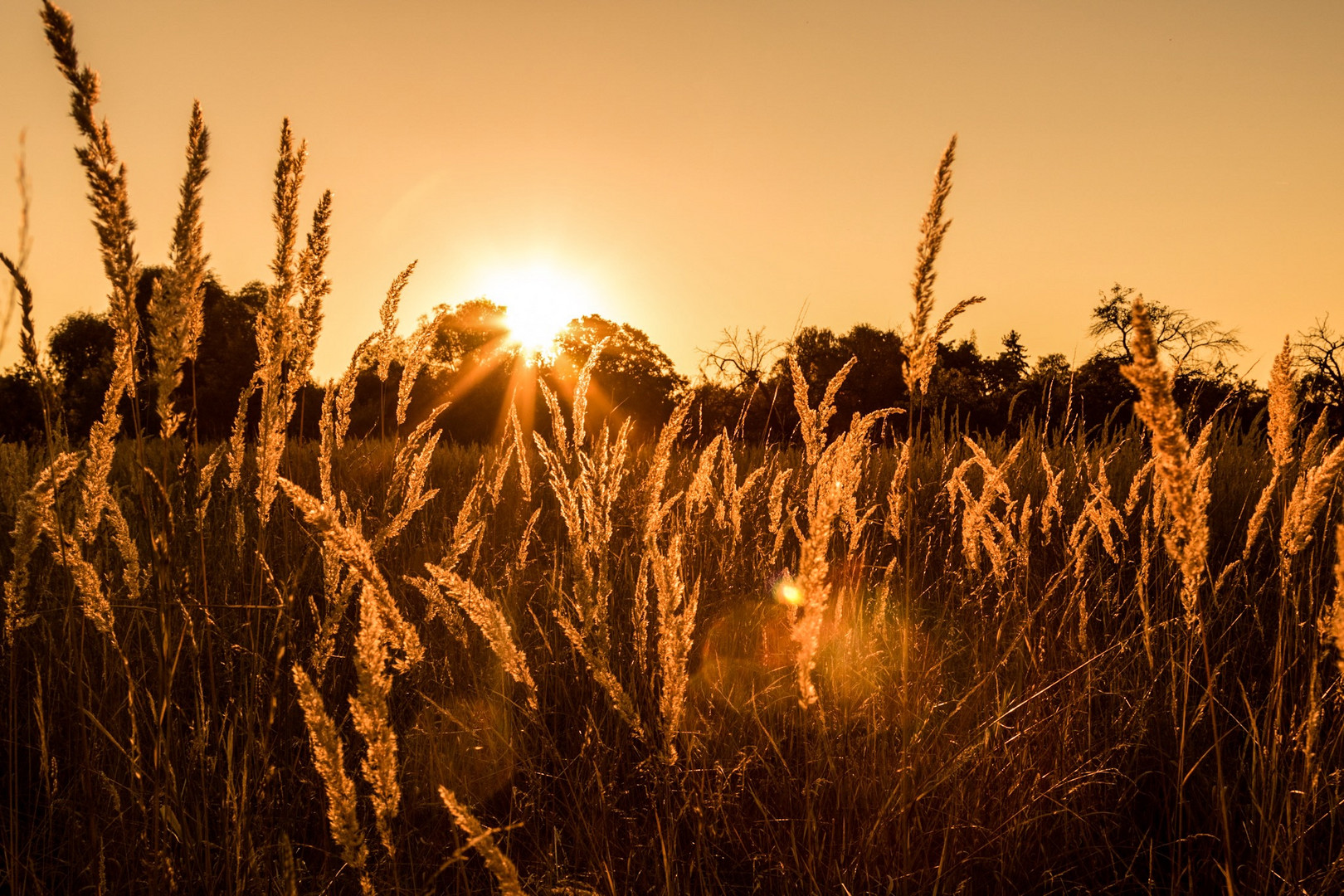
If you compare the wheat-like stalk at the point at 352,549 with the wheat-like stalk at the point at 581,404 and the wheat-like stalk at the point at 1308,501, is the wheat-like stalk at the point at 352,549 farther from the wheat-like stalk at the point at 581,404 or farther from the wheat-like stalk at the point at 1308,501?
the wheat-like stalk at the point at 1308,501

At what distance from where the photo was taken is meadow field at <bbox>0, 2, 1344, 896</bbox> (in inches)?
42.9

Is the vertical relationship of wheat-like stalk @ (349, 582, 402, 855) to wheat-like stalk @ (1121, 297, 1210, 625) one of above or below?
below

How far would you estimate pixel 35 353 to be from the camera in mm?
1200

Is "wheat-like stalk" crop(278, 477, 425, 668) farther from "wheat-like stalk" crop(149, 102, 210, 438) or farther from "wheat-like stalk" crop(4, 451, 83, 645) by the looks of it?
"wheat-like stalk" crop(4, 451, 83, 645)

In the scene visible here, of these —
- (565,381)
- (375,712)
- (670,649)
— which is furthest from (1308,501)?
(565,381)

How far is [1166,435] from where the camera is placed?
0.88m

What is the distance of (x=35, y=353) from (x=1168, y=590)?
3.13 m

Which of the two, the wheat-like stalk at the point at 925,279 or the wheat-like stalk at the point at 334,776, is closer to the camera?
the wheat-like stalk at the point at 334,776

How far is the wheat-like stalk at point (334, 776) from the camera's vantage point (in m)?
0.85

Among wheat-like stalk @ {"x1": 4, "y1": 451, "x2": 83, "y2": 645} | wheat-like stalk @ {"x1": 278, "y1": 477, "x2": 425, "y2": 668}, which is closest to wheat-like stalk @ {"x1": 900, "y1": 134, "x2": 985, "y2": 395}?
wheat-like stalk @ {"x1": 278, "y1": 477, "x2": 425, "y2": 668}

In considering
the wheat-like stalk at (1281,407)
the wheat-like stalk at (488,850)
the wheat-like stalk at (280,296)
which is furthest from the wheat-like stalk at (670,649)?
the wheat-like stalk at (1281,407)

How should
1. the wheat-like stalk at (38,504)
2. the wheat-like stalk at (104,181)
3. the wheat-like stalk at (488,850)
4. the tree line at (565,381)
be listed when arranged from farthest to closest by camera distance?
the tree line at (565,381)
the wheat-like stalk at (38,504)
the wheat-like stalk at (104,181)
the wheat-like stalk at (488,850)

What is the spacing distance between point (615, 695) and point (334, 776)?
1.15 ft

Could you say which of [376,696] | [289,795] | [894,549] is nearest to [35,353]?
[376,696]
